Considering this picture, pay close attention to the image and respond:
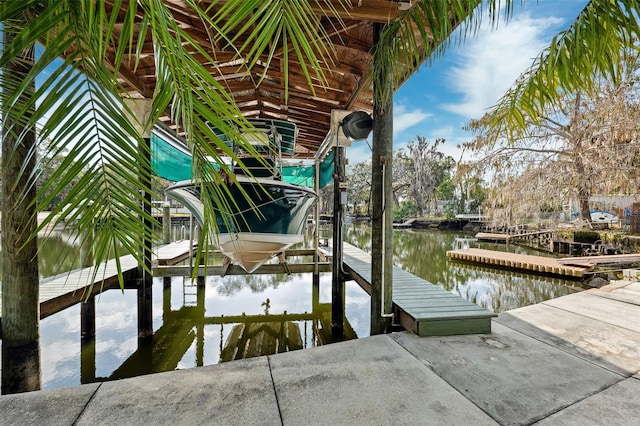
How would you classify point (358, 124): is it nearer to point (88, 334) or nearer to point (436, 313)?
point (436, 313)

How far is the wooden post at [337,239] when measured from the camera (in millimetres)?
4699

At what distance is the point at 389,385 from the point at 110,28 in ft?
6.78

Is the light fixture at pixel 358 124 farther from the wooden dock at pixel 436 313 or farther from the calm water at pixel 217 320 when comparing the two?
the calm water at pixel 217 320

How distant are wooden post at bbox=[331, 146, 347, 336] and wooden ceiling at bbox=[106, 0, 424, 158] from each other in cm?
84

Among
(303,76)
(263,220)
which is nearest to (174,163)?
(263,220)

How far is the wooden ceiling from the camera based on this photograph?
2.45 metres

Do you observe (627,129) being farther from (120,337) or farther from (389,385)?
(120,337)

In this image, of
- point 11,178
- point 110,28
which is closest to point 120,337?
point 11,178

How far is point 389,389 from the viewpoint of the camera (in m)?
1.77

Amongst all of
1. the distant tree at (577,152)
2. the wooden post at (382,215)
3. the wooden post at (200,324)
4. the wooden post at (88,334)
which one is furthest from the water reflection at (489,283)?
the wooden post at (88,334)

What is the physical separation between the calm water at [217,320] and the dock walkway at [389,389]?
5.91 feet

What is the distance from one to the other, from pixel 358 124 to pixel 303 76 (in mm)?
985

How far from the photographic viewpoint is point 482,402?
165cm

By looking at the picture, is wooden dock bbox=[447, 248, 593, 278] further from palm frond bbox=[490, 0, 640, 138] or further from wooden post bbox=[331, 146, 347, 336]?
palm frond bbox=[490, 0, 640, 138]
